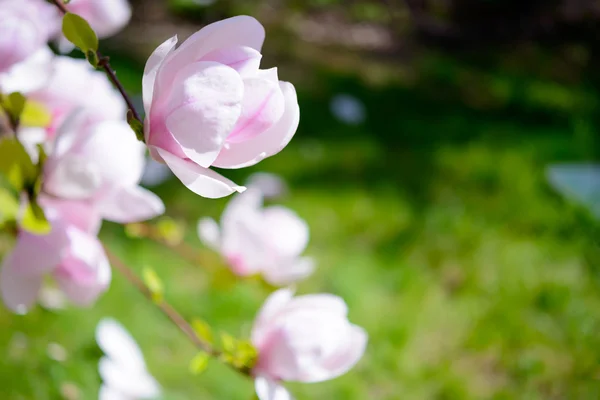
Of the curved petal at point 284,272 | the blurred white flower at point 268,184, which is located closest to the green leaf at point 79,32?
the curved petal at point 284,272

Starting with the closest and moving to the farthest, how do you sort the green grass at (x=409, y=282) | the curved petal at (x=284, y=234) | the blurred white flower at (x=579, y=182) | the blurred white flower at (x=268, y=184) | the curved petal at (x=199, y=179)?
the curved petal at (x=199, y=179) < the curved petal at (x=284, y=234) < the green grass at (x=409, y=282) < the blurred white flower at (x=268, y=184) < the blurred white flower at (x=579, y=182)

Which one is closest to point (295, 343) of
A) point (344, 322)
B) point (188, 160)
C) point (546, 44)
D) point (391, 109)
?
point (344, 322)

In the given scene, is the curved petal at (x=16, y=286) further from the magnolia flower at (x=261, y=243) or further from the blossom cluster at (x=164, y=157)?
the magnolia flower at (x=261, y=243)

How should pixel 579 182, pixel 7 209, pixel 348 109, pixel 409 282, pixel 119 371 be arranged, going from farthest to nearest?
pixel 348 109 < pixel 579 182 < pixel 409 282 < pixel 119 371 < pixel 7 209

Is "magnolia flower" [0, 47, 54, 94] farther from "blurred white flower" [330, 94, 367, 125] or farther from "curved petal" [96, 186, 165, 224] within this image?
"blurred white flower" [330, 94, 367, 125]

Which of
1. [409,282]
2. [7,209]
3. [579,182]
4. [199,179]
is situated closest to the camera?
[199,179]

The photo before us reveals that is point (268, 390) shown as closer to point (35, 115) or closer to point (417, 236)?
point (35, 115)

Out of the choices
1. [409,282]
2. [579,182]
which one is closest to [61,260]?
[409,282]

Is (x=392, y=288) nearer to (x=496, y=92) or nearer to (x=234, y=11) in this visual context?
(x=496, y=92)
